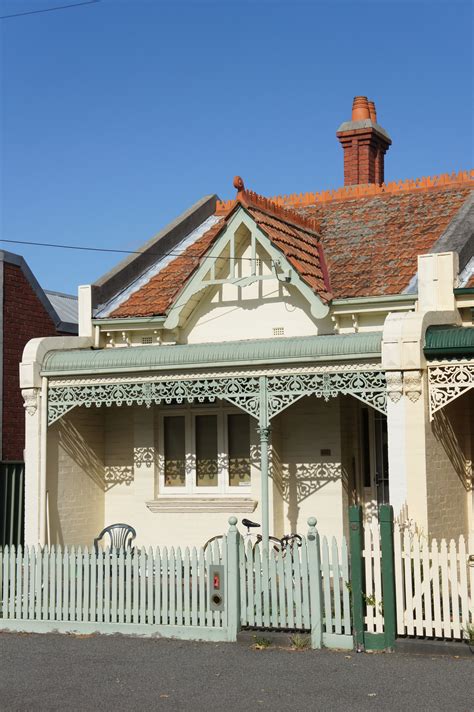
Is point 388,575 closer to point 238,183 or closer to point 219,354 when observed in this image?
point 219,354

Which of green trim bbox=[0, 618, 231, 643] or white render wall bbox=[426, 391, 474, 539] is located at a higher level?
white render wall bbox=[426, 391, 474, 539]

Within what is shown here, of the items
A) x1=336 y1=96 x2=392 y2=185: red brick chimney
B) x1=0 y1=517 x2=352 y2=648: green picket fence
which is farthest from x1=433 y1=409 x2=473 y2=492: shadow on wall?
x1=336 y1=96 x2=392 y2=185: red brick chimney

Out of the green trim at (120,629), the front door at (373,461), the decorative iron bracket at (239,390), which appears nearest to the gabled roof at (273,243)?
the decorative iron bracket at (239,390)

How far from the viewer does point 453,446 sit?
13.6 m

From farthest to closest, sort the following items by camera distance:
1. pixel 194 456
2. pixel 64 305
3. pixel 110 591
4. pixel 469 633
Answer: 1. pixel 64 305
2. pixel 194 456
3. pixel 110 591
4. pixel 469 633

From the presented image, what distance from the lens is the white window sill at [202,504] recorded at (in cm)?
1510

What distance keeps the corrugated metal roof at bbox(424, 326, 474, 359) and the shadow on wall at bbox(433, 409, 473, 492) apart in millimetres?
963

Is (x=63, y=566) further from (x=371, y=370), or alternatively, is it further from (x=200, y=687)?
(x=371, y=370)

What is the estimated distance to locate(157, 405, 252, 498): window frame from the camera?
15.5 metres

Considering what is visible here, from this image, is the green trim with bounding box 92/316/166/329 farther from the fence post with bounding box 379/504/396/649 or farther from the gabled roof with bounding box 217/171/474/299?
the fence post with bounding box 379/504/396/649

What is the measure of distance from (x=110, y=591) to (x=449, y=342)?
4.90m

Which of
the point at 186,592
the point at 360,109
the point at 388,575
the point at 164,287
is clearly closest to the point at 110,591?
the point at 186,592

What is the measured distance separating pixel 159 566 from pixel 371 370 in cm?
373

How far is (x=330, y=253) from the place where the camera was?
→ 54.0 feet
